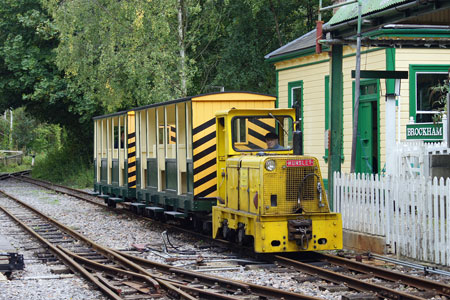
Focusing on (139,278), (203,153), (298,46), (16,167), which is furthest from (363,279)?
(16,167)

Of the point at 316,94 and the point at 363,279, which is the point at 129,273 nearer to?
the point at 363,279

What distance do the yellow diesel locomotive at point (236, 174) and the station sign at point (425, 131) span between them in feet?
11.4

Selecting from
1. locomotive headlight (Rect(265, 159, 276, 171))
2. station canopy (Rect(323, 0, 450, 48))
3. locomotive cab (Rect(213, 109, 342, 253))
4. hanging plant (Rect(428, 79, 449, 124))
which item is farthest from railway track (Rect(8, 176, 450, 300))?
hanging plant (Rect(428, 79, 449, 124))

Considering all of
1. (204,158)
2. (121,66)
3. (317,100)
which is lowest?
(204,158)

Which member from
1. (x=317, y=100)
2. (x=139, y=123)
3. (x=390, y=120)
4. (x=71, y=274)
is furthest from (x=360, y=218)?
(x=317, y=100)

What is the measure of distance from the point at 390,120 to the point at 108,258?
6.15 metres

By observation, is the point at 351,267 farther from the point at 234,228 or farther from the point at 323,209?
the point at 234,228

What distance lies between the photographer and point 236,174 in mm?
12234

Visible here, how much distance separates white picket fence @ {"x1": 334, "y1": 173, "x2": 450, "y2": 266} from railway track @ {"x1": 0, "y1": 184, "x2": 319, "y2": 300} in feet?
9.64

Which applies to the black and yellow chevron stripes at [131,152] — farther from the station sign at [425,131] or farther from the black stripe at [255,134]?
the station sign at [425,131]

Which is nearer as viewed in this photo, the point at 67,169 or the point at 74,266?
the point at 74,266

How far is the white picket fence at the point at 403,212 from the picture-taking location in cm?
1044

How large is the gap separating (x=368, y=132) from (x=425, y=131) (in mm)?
3081

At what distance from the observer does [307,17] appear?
31531mm
